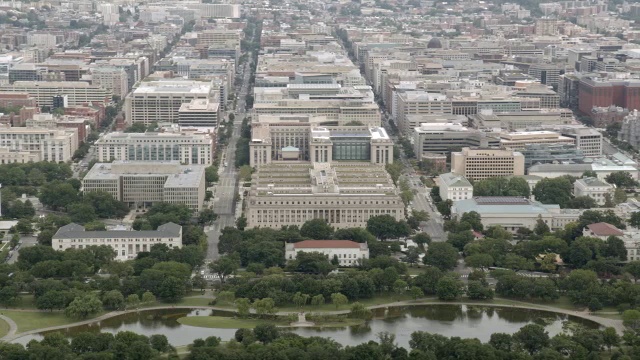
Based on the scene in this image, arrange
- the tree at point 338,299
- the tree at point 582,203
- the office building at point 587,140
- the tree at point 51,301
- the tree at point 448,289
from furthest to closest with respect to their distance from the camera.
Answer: the office building at point 587,140 < the tree at point 582,203 < the tree at point 448,289 < the tree at point 338,299 < the tree at point 51,301

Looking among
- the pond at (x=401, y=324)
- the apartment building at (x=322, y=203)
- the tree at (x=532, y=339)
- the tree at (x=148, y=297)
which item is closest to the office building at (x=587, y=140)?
the apartment building at (x=322, y=203)

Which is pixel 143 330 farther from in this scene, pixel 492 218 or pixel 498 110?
pixel 498 110

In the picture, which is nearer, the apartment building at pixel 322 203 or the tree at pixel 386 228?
the tree at pixel 386 228

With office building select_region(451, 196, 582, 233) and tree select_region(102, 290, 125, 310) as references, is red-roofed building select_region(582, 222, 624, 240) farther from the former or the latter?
tree select_region(102, 290, 125, 310)

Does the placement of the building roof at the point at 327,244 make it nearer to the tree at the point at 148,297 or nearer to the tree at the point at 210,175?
the tree at the point at 148,297

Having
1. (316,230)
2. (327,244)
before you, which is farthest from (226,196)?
(327,244)

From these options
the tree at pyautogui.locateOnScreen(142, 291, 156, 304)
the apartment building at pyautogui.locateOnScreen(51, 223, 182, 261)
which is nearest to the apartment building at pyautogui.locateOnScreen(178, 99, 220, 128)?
the apartment building at pyautogui.locateOnScreen(51, 223, 182, 261)
